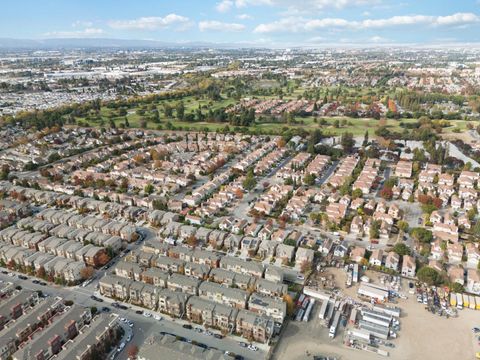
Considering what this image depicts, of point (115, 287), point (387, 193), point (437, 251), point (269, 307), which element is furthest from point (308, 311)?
point (387, 193)

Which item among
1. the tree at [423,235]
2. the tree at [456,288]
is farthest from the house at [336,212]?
the tree at [456,288]

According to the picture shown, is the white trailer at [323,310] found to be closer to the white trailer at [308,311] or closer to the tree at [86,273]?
the white trailer at [308,311]

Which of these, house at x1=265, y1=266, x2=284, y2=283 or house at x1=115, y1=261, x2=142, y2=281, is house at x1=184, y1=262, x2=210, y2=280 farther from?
house at x1=265, y1=266, x2=284, y2=283

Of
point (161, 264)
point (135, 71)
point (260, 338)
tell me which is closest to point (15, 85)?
point (135, 71)

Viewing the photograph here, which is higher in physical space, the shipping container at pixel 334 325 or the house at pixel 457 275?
the house at pixel 457 275

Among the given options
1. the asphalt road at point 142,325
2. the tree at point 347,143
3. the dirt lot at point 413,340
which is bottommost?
the asphalt road at point 142,325

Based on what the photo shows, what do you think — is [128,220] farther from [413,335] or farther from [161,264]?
[413,335]
